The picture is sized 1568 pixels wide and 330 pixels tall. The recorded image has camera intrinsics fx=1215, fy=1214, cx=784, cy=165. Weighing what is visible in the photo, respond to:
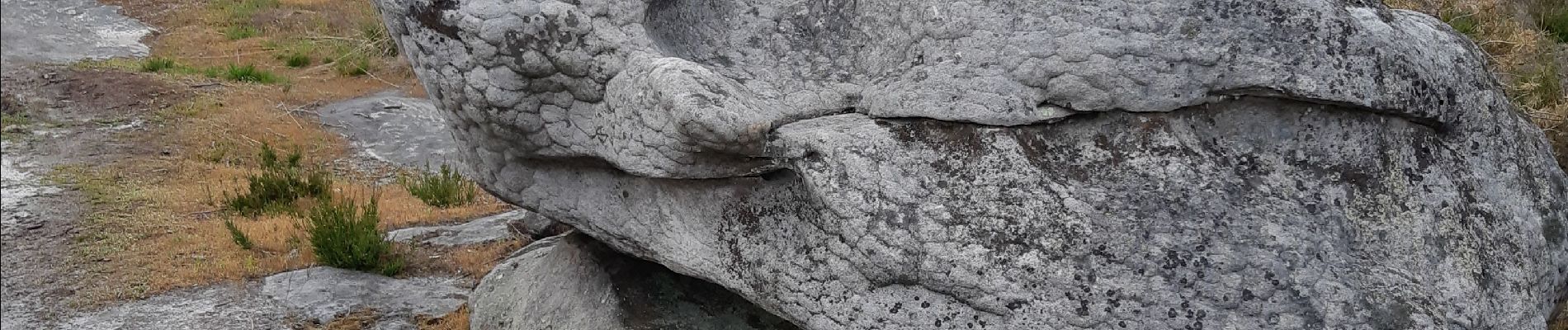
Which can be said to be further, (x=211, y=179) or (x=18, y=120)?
(x=18, y=120)

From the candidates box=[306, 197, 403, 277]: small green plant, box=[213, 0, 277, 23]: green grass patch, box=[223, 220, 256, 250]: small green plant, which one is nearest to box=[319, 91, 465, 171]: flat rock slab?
box=[213, 0, 277, 23]: green grass patch

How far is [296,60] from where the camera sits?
1252 cm

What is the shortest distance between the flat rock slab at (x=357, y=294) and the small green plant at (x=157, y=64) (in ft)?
22.8

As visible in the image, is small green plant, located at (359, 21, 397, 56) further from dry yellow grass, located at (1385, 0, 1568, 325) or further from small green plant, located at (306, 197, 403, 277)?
dry yellow grass, located at (1385, 0, 1568, 325)

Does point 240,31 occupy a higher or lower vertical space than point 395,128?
higher

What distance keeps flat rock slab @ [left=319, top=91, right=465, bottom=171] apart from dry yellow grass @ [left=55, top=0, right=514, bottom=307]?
0.81 ft

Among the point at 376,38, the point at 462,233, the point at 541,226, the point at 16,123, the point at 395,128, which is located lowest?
the point at 376,38

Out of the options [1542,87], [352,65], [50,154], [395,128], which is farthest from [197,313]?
[352,65]

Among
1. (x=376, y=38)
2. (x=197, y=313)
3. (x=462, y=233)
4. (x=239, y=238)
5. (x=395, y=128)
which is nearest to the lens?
(x=197, y=313)

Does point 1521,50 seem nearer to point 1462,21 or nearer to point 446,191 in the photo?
point 1462,21

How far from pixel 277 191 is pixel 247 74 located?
18.0 ft

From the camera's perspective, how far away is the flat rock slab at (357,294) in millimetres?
4754

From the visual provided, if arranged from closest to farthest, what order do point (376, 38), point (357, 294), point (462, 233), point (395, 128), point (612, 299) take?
point (612, 299), point (357, 294), point (462, 233), point (395, 128), point (376, 38)

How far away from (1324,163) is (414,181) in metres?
6.16
